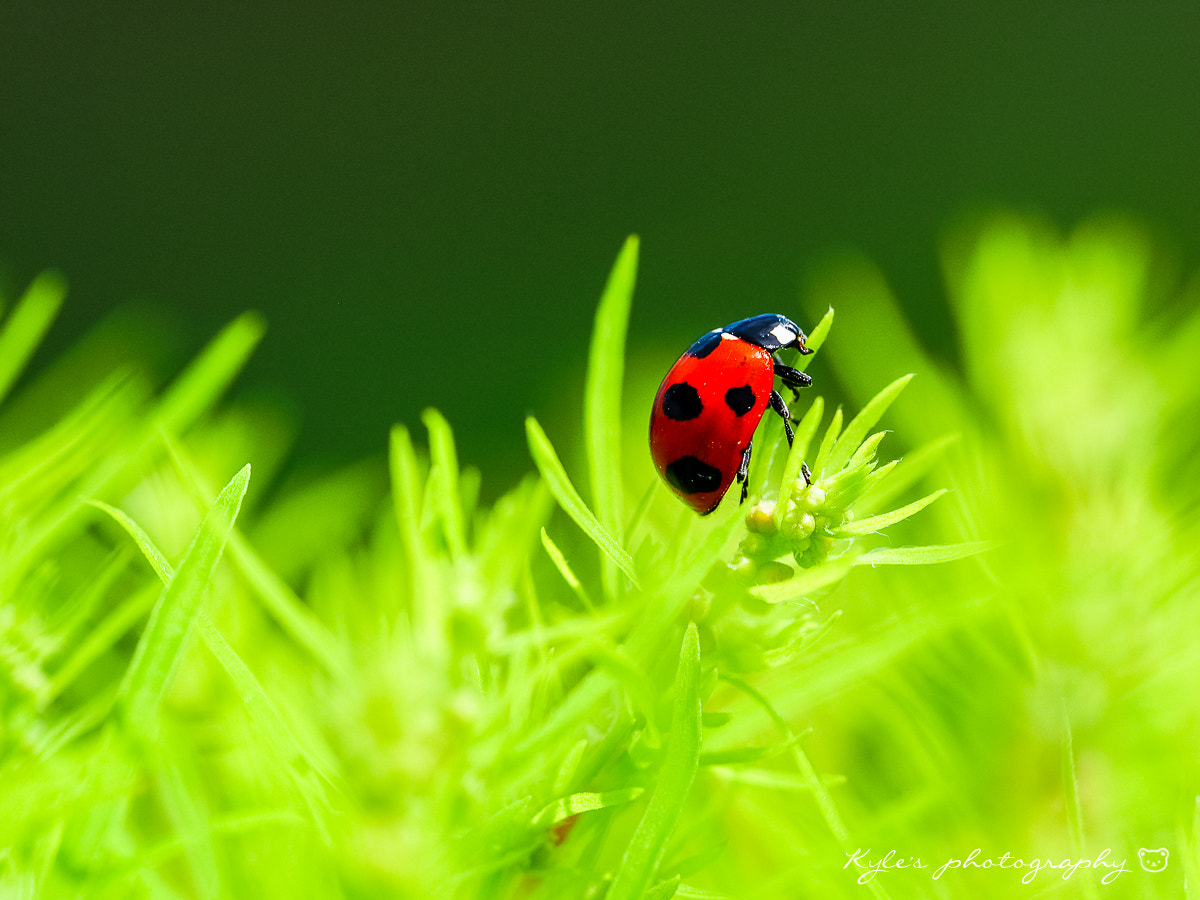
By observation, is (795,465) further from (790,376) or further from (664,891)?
(790,376)

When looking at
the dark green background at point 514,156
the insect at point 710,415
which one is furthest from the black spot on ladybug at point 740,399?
the dark green background at point 514,156

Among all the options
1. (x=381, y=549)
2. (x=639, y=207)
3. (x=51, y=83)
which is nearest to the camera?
(x=381, y=549)

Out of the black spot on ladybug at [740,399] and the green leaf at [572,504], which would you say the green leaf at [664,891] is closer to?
the green leaf at [572,504]

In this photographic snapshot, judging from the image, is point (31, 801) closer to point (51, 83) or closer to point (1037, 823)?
point (1037, 823)

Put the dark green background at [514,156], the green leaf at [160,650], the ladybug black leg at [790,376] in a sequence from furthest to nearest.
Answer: the dark green background at [514,156] → the ladybug black leg at [790,376] → the green leaf at [160,650]

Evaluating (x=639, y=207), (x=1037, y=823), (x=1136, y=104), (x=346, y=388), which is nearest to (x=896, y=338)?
(x=1037, y=823)

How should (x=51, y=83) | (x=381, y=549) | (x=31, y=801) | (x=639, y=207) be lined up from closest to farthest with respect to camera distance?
(x=31, y=801)
(x=381, y=549)
(x=51, y=83)
(x=639, y=207)
